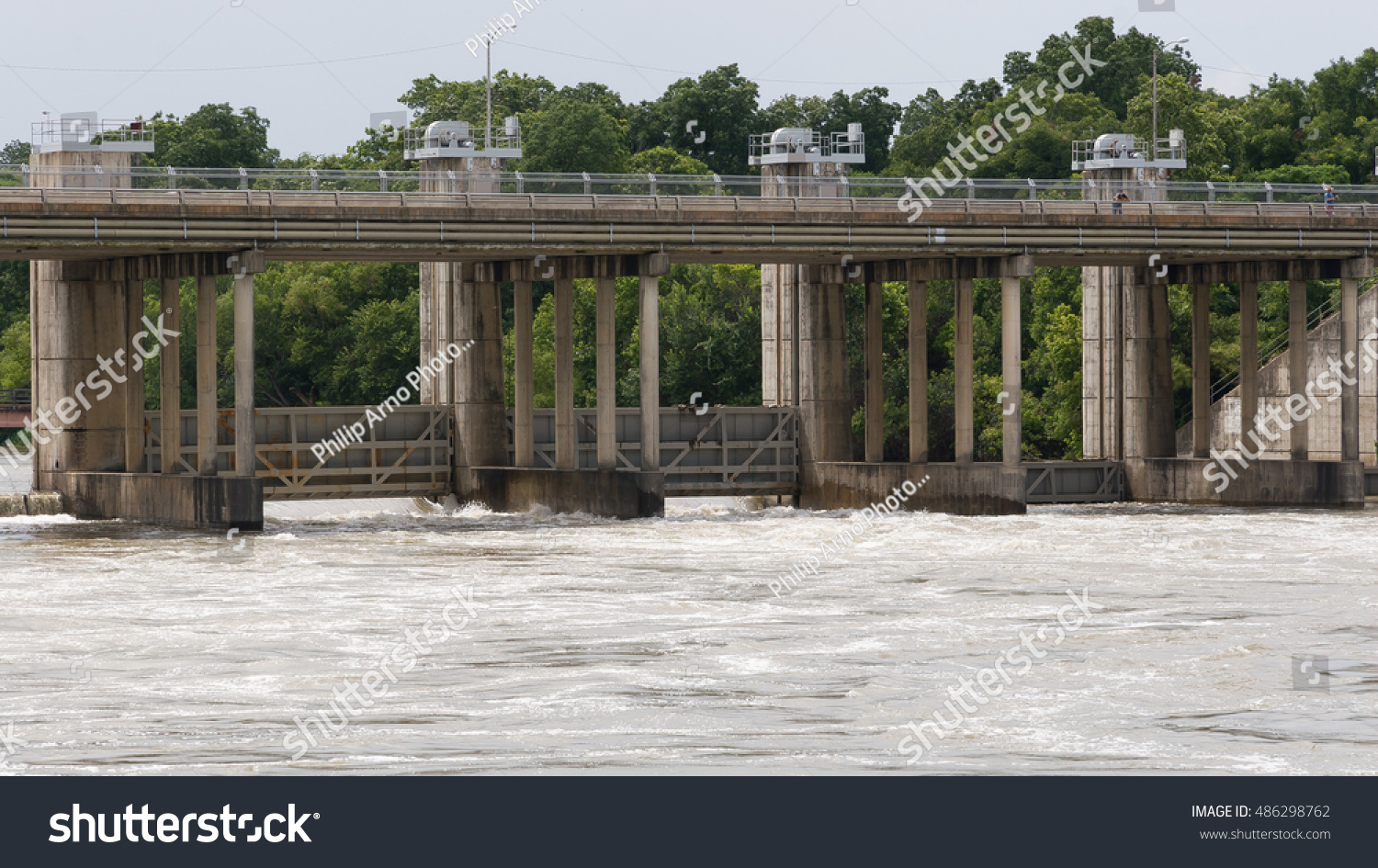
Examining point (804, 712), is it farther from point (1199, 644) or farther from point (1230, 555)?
point (1230, 555)

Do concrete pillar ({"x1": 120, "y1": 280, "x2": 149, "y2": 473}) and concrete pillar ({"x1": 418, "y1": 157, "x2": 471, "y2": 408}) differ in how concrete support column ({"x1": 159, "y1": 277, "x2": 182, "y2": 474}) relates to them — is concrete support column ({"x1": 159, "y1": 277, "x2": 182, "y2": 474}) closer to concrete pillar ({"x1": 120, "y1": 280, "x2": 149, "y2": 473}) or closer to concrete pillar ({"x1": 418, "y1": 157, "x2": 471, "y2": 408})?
concrete pillar ({"x1": 120, "y1": 280, "x2": 149, "y2": 473})

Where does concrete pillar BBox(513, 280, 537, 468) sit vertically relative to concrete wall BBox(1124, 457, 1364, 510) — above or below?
above

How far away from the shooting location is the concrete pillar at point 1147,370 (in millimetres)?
63031

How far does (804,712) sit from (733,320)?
61728 millimetres

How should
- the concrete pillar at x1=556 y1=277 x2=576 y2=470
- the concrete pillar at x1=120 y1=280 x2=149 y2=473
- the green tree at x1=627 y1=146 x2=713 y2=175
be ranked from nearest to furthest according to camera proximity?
the concrete pillar at x1=120 y1=280 x2=149 y2=473 → the concrete pillar at x1=556 y1=277 x2=576 y2=470 → the green tree at x1=627 y1=146 x2=713 y2=175

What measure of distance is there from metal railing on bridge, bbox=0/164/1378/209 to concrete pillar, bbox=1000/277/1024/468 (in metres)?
2.88

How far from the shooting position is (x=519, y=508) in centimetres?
5519

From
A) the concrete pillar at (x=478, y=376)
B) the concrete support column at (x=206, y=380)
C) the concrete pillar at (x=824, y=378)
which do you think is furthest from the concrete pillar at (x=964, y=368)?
the concrete support column at (x=206, y=380)

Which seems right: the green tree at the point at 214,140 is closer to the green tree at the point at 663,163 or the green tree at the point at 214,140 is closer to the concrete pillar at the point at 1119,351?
the green tree at the point at 663,163

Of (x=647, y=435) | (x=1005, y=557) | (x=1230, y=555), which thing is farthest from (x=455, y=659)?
(x=647, y=435)

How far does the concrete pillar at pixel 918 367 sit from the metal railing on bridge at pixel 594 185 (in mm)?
3780

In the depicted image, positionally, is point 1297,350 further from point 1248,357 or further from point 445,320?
point 445,320

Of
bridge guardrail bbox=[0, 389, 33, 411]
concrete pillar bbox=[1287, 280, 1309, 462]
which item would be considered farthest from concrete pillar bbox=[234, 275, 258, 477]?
bridge guardrail bbox=[0, 389, 33, 411]

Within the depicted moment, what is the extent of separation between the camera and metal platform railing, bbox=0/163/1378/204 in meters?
47.1
